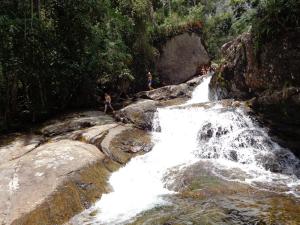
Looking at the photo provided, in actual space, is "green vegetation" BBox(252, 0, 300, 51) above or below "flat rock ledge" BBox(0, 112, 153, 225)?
above

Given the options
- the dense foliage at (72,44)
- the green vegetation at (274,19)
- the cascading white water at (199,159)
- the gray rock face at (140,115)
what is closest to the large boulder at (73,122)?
the gray rock face at (140,115)

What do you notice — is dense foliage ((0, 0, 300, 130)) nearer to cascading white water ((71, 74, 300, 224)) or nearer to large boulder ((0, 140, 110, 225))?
cascading white water ((71, 74, 300, 224))

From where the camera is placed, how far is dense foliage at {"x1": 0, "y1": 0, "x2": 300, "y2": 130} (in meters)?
12.6

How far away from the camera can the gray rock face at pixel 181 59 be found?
25.3m

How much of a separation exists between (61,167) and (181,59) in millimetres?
17341

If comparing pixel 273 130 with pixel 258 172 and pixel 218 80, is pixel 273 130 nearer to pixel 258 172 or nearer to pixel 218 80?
pixel 258 172

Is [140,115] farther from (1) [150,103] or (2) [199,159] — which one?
(2) [199,159]


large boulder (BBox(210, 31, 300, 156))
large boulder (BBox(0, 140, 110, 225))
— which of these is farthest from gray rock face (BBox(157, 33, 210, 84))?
large boulder (BBox(0, 140, 110, 225))

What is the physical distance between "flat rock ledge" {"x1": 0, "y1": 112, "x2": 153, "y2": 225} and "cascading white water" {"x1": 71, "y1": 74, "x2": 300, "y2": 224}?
39 cm

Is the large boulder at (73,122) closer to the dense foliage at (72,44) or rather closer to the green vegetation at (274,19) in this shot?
the dense foliage at (72,44)

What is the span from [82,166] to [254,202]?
14.7 ft

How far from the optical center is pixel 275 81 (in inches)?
431

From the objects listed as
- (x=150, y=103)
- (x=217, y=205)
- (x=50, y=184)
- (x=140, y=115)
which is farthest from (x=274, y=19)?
(x=50, y=184)

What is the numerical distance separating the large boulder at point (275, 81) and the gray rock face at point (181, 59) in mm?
11629
